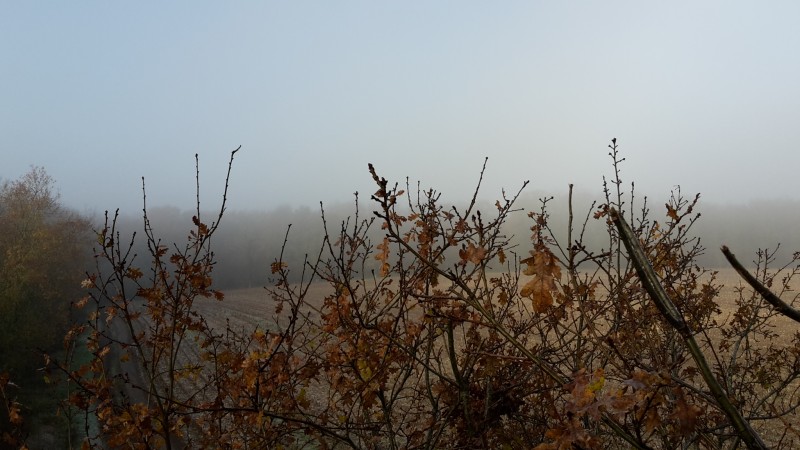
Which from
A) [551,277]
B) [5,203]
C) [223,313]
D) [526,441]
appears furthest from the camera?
[223,313]

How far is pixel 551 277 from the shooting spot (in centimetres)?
161

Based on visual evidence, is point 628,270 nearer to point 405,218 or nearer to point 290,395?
point 405,218

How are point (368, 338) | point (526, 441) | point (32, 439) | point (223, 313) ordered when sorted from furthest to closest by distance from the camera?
point (223, 313) → point (32, 439) → point (526, 441) → point (368, 338)

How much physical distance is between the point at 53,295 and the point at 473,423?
36.2 metres

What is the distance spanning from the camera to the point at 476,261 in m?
2.25

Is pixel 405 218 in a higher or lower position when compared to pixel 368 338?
higher

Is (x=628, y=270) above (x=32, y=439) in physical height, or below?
above

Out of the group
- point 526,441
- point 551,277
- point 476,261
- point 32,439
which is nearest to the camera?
point 551,277

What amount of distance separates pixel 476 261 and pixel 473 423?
→ 1.98 m

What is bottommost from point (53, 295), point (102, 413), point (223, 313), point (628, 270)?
point (223, 313)

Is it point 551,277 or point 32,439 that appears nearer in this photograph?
point 551,277

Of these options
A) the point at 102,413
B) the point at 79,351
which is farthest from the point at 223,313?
the point at 102,413

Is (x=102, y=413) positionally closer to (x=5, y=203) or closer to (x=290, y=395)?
(x=290, y=395)

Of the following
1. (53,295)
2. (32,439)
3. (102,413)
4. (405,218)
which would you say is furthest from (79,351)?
(405,218)
